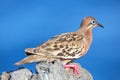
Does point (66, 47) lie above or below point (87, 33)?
below

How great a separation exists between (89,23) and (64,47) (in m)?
1.88

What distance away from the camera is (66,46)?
14.9m

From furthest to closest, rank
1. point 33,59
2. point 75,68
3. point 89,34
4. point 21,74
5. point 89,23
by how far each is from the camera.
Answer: point 89,34 < point 89,23 < point 75,68 < point 33,59 < point 21,74

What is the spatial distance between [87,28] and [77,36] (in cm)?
109

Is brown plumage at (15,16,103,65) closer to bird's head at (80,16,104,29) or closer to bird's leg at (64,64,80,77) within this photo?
bird's head at (80,16,104,29)

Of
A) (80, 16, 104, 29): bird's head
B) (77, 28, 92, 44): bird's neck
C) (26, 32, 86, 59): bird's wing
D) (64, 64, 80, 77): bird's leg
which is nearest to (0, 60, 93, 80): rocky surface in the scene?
(64, 64, 80, 77): bird's leg

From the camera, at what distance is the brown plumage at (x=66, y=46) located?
539 inches

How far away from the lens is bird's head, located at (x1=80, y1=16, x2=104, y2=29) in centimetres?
1630

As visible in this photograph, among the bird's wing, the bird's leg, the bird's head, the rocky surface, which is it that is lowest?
the rocky surface

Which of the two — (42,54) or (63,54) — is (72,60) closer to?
(63,54)

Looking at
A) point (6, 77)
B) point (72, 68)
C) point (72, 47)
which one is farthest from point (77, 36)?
point (6, 77)

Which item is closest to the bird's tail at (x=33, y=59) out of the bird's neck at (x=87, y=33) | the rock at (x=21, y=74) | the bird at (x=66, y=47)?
the bird at (x=66, y=47)

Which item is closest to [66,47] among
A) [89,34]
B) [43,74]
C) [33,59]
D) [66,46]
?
[66,46]

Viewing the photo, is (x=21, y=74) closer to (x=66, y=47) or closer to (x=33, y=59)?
(x=33, y=59)
